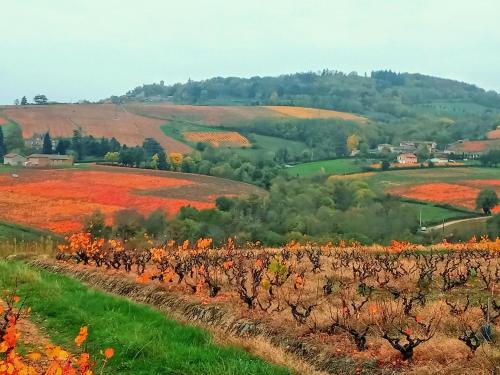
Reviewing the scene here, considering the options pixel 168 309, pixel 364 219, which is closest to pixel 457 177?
pixel 364 219

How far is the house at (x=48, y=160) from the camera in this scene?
81312 mm

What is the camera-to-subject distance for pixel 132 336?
11469mm

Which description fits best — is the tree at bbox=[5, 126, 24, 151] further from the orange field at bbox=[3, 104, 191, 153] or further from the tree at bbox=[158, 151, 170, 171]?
the tree at bbox=[158, 151, 170, 171]

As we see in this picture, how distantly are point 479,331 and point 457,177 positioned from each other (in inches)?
2987

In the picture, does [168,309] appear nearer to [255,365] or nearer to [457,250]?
[255,365]

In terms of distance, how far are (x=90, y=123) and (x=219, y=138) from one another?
24.2 metres

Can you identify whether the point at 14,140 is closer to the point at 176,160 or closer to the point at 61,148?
the point at 61,148

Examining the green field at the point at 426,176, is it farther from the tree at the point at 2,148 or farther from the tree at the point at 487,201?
the tree at the point at 2,148

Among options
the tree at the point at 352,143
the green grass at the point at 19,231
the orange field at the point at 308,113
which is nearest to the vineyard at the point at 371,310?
the green grass at the point at 19,231

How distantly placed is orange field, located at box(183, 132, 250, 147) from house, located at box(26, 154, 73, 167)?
2975cm

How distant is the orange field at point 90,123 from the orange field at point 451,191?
38.3m

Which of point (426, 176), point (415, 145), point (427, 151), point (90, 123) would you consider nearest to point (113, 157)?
point (90, 123)

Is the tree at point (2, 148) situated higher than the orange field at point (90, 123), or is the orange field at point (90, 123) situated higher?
the orange field at point (90, 123)

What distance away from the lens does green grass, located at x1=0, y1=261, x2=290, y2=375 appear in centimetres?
998
